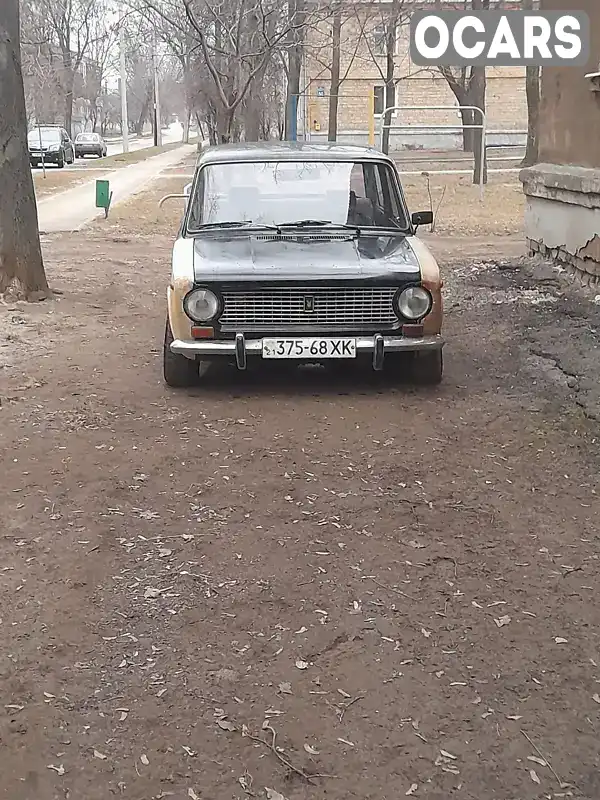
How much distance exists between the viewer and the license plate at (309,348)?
6.37m

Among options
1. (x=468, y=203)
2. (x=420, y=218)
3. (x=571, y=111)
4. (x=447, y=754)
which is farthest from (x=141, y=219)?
(x=447, y=754)

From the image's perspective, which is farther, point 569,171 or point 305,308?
point 569,171

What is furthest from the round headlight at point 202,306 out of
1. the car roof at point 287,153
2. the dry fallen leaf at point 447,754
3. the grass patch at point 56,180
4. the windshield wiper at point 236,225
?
the grass patch at point 56,180

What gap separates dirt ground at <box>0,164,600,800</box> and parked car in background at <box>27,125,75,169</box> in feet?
109

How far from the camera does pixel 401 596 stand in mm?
3898

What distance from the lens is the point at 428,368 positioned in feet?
Answer: 22.6

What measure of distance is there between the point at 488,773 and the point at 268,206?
512 centimetres

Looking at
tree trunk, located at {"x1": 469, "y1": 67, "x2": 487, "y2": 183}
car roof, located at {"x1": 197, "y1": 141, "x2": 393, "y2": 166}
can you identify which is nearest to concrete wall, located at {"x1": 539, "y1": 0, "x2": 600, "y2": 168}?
car roof, located at {"x1": 197, "y1": 141, "x2": 393, "y2": 166}

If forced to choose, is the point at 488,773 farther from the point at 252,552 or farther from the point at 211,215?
the point at 211,215

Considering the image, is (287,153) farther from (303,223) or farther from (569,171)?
(569,171)

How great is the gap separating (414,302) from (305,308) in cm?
69

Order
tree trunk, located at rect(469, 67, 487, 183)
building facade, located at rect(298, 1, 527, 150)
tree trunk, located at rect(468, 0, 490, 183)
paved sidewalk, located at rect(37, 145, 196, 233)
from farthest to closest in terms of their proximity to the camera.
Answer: building facade, located at rect(298, 1, 527, 150)
tree trunk, located at rect(469, 67, 487, 183)
tree trunk, located at rect(468, 0, 490, 183)
paved sidewalk, located at rect(37, 145, 196, 233)

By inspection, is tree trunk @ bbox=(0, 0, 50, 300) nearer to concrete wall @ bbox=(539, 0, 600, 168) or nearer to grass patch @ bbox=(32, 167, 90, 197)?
concrete wall @ bbox=(539, 0, 600, 168)

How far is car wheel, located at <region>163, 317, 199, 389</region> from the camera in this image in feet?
22.2
